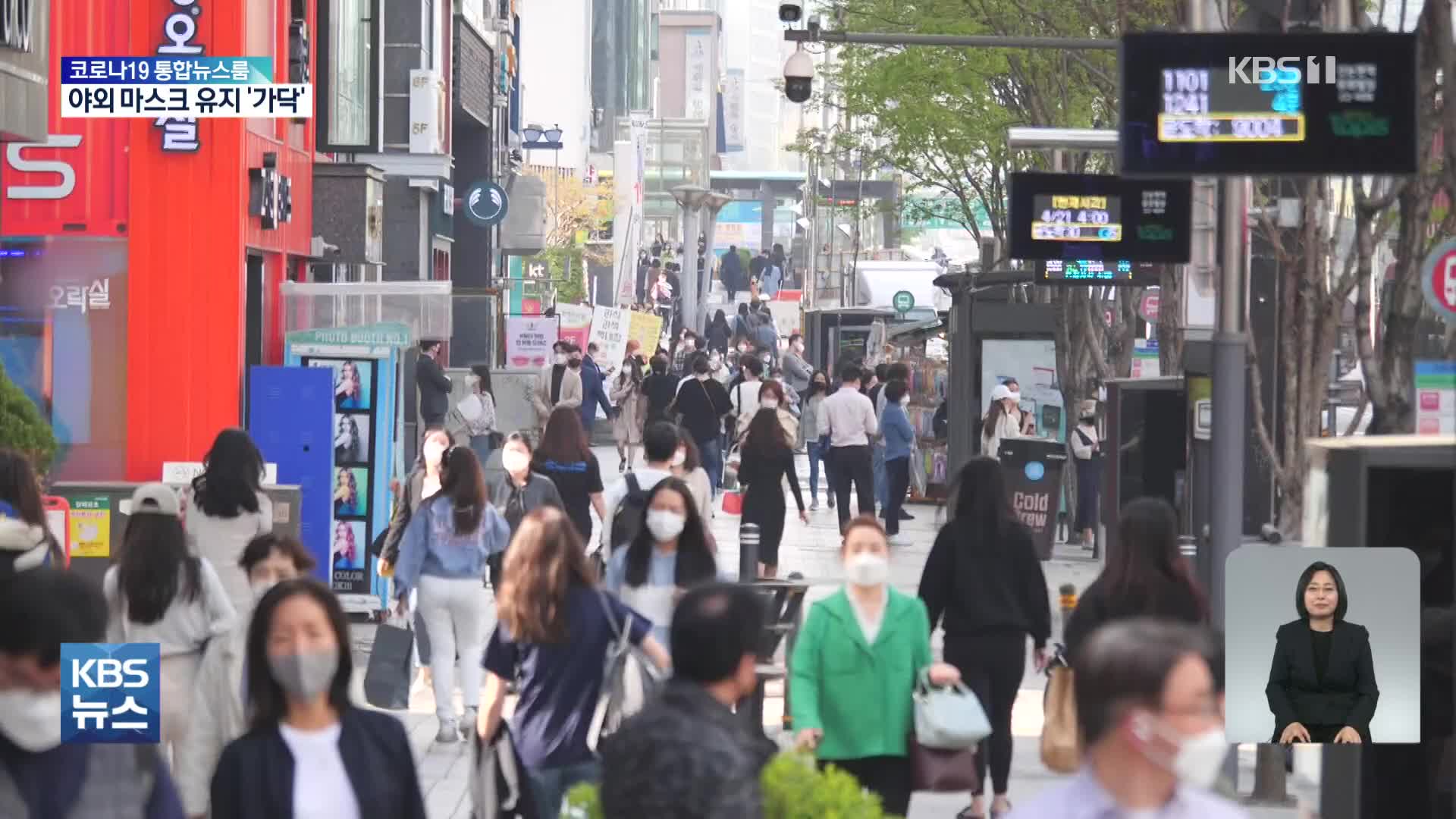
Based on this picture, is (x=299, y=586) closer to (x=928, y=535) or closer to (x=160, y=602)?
(x=160, y=602)

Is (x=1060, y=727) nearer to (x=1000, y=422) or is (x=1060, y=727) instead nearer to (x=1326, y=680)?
(x=1326, y=680)

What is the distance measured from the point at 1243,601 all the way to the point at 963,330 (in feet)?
65.1

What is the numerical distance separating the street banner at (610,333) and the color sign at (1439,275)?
27.1m

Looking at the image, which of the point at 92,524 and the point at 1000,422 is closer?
the point at 92,524

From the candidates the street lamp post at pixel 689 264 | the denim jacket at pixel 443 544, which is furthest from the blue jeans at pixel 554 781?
the street lamp post at pixel 689 264

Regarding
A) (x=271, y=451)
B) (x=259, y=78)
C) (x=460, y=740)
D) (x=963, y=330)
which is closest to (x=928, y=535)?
(x=963, y=330)

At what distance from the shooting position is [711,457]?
27141 millimetres

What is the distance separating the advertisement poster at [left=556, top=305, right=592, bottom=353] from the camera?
43594 mm

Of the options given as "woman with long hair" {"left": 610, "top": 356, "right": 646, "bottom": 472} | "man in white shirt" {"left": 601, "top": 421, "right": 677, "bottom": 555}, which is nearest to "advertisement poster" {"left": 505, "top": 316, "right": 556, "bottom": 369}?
"woman with long hair" {"left": 610, "top": 356, "right": 646, "bottom": 472}

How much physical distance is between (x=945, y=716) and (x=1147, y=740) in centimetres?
386

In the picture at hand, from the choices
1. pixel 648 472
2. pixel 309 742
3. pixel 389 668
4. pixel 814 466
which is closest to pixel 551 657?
pixel 309 742

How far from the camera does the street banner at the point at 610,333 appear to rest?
37.2m

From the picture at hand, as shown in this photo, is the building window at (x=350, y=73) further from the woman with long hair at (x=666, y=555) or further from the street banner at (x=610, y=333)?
the street banner at (x=610, y=333)

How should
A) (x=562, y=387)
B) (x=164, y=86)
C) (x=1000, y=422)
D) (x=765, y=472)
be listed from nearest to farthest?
(x=164, y=86), (x=765, y=472), (x=1000, y=422), (x=562, y=387)
